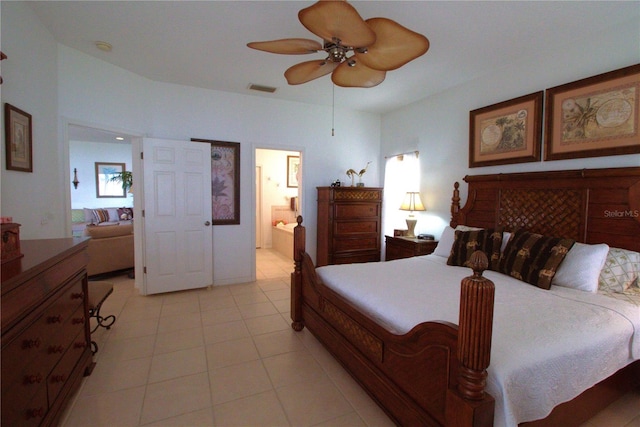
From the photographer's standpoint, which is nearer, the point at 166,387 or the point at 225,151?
the point at 166,387

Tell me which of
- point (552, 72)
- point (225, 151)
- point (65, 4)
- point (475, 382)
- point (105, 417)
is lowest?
point (105, 417)

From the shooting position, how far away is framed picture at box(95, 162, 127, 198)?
7422 millimetres

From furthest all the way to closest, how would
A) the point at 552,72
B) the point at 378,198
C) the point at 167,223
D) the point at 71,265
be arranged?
the point at 378,198 < the point at 167,223 < the point at 552,72 < the point at 71,265

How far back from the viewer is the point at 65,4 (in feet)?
7.33

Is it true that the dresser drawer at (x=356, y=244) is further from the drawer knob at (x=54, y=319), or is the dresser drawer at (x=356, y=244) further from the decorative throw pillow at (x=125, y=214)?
the decorative throw pillow at (x=125, y=214)

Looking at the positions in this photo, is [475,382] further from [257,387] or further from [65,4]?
[65,4]

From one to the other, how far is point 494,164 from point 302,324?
2654mm

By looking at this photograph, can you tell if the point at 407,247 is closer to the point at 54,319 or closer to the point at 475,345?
the point at 475,345

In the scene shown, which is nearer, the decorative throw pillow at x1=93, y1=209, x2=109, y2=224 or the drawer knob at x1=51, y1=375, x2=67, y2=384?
the drawer knob at x1=51, y1=375, x2=67, y2=384

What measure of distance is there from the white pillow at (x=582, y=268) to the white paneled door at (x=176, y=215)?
3.81 metres

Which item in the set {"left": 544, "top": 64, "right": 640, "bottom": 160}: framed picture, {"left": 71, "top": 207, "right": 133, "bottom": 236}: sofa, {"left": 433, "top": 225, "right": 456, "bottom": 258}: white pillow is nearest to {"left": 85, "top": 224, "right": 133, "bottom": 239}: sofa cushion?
{"left": 71, "top": 207, "right": 133, "bottom": 236}: sofa

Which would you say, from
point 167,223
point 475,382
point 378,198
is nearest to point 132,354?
point 167,223

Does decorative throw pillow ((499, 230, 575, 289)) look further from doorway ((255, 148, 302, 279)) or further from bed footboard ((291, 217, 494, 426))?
doorway ((255, 148, 302, 279))

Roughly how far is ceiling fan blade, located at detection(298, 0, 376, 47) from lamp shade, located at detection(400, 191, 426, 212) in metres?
2.81
